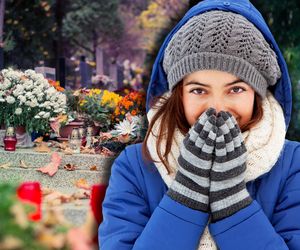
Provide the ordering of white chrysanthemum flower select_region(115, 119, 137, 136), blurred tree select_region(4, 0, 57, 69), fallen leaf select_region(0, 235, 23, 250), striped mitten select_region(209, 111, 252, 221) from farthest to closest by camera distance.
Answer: blurred tree select_region(4, 0, 57, 69) → white chrysanthemum flower select_region(115, 119, 137, 136) → striped mitten select_region(209, 111, 252, 221) → fallen leaf select_region(0, 235, 23, 250)

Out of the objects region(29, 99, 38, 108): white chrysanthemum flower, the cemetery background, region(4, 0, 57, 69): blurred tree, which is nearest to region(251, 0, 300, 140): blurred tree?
the cemetery background

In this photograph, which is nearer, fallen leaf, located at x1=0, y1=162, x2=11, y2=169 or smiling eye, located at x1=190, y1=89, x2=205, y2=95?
smiling eye, located at x1=190, y1=89, x2=205, y2=95

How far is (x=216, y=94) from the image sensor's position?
82 cm

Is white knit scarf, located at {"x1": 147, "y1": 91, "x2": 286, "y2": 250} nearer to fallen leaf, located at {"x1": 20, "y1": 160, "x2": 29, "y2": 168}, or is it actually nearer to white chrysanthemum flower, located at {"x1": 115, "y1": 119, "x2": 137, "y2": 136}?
white chrysanthemum flower, located at {"x1": 115, "y1": 119, "x2": 137, "y2": 136}

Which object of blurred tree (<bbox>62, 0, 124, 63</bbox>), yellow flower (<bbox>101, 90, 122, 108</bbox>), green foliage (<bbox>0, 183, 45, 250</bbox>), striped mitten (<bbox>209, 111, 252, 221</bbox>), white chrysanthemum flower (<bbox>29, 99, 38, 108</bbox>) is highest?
blurred tree (<bbox>62, 0, 124, 63</bbox>)

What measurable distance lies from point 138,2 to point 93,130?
11301 mm

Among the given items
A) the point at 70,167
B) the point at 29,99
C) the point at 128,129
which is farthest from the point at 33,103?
the point at 128,129

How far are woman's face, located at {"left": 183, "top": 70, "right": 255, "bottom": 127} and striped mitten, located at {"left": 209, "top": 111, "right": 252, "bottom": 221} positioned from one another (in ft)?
0.14

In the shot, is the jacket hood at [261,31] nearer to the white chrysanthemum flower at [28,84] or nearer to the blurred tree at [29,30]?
the white chrysanthemum flower at [28,84]

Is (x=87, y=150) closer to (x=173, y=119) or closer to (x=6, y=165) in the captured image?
(x=6, y=165)

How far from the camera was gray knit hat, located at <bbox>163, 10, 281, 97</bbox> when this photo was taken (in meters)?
0.84

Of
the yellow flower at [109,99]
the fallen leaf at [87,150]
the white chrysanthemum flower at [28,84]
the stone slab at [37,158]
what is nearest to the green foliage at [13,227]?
the fallen leaf at [87,150]

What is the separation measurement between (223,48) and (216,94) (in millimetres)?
72

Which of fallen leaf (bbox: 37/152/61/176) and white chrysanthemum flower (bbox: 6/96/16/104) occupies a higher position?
white chrysanthemum flower (bbox: 6/96/16/104)
